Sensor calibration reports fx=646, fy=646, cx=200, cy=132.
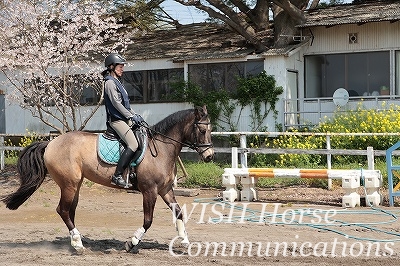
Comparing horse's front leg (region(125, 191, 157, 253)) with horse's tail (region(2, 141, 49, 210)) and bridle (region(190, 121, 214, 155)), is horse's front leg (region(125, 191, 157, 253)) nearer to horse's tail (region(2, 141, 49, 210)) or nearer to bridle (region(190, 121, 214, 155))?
bridle (region(190, 121, 214, 155))

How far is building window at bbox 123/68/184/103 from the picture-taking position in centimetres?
2623

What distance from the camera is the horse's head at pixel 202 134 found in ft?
33.0

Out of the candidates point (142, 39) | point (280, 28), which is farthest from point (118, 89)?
point (142, 39)

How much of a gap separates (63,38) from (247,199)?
31.1ft

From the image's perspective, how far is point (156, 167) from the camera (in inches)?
394

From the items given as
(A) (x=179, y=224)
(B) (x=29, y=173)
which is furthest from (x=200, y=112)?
(B) (x=29, y=173)

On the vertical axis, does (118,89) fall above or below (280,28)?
below

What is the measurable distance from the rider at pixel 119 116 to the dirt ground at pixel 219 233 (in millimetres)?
1320

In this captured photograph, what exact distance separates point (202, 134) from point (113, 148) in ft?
4.63

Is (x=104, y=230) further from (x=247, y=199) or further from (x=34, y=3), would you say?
(x=34, y=3)

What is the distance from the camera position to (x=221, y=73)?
25281mm

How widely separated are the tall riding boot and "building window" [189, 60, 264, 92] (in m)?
15.0

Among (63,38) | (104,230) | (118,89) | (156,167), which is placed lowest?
(104,230)

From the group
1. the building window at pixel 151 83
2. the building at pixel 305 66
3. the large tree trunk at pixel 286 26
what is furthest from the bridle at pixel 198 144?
the building window at pixel 151 83
